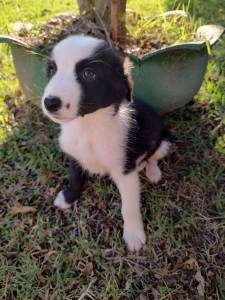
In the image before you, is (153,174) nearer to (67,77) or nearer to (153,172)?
(153,172)

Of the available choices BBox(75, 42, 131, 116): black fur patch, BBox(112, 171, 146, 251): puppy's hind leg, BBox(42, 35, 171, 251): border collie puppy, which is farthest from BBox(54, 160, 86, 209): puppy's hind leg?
BBox(75, 42, 131, 116): black fur patch

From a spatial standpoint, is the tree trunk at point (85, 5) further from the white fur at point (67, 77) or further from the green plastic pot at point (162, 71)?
the white fur at point (67, 77)

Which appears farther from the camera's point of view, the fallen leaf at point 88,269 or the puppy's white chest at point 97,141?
the fallen leaf at point 88,269

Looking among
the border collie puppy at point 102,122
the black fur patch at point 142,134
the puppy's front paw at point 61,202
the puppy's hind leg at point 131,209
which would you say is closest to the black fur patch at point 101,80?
the border collie puppy at point 102,122

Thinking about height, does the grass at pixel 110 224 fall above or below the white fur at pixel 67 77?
below

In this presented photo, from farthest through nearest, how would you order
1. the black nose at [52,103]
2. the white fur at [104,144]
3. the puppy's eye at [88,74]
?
the white fur at [104,144]
the puppy's eye at [88,74]
the black nose at [52,103]

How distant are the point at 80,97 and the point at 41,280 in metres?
1.14

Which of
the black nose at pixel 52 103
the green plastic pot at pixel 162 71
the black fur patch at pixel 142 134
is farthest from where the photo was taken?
the green plastic pot at pixel 162 71

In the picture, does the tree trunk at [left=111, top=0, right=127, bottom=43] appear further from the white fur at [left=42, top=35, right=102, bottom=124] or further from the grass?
the white fur at [left=42, top=35, right=102, bottom=124]

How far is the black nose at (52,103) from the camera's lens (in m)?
1.72

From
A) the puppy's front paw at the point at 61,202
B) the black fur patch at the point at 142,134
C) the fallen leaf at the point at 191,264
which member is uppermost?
the black fur patch at the point at 142,134

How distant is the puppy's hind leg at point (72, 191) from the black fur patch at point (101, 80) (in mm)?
729

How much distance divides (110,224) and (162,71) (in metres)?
0.99

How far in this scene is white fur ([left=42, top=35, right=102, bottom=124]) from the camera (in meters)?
1.74
